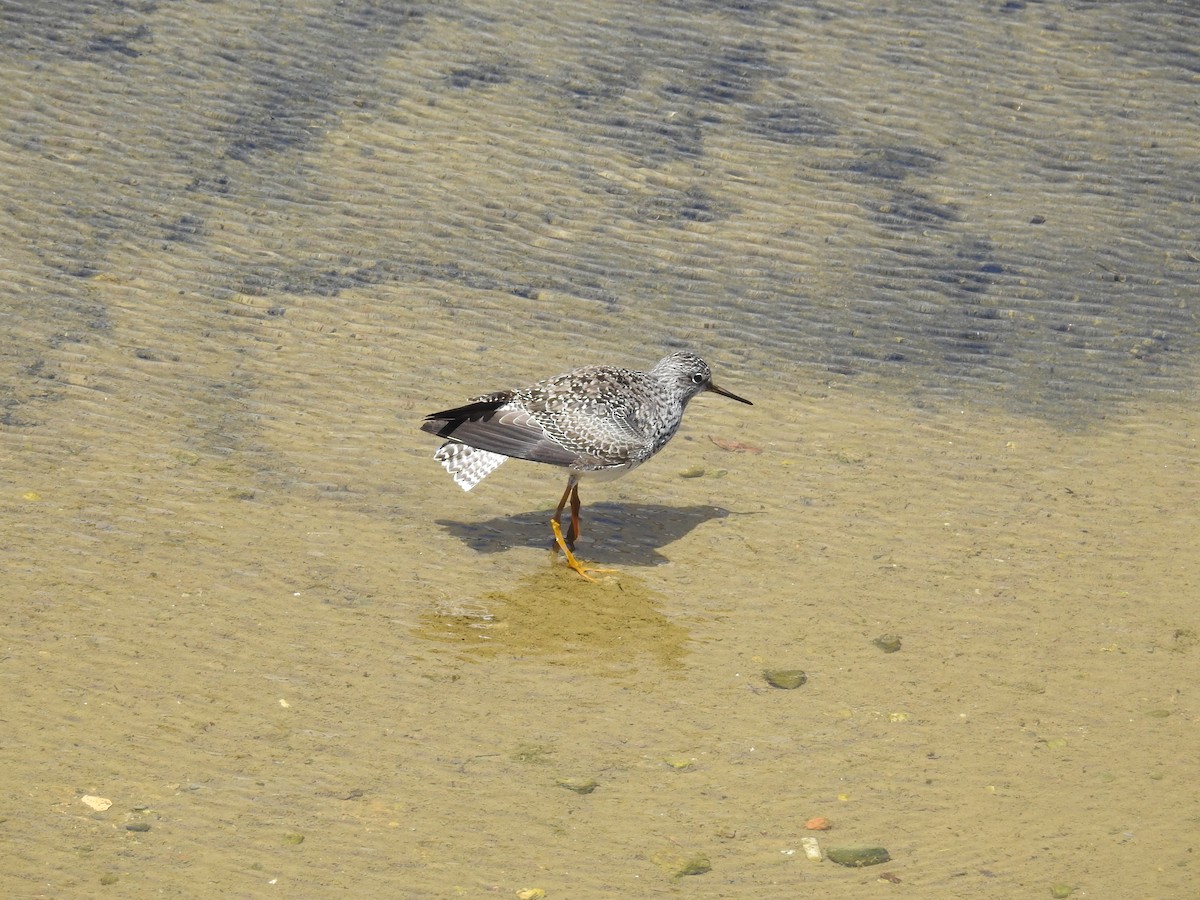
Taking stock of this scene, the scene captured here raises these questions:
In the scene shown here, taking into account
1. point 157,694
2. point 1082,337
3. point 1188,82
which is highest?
point 1188,82

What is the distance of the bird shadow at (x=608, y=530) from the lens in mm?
8273

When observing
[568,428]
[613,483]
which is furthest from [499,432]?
[613,483]

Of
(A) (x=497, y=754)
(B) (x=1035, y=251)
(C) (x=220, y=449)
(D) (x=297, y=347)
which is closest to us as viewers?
(A) (x=497, y=754)

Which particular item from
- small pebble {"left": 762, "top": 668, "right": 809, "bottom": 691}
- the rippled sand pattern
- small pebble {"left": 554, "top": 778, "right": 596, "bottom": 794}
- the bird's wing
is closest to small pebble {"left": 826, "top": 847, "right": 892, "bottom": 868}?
the rippled sand pattern

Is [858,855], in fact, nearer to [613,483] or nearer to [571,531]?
[571,531]

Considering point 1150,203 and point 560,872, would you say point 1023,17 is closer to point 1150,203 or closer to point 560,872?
point 1150,203

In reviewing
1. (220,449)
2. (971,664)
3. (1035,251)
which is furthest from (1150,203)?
(220,449)

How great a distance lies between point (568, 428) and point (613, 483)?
1156mm

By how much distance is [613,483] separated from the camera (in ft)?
30.1

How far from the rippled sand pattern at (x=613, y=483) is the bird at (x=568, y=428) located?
36 centimetres

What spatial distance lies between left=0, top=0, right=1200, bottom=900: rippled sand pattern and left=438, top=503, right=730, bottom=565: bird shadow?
0.12 ft

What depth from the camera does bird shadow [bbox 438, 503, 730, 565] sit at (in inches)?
326

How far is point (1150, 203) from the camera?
38.7 feet

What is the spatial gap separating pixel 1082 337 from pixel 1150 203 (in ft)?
6.72
